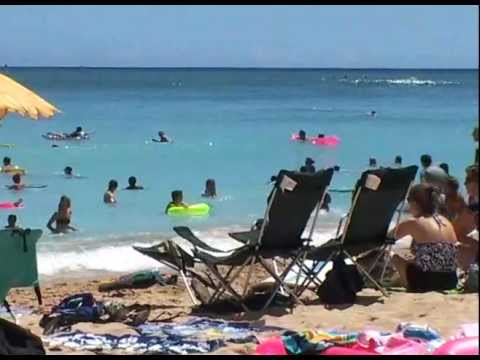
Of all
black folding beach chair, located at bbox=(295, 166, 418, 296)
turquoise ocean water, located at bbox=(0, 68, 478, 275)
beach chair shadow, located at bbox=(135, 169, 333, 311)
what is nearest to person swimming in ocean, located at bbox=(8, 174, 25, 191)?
turquoise ocean water, located at bbox=(0, 68, 478, 275)

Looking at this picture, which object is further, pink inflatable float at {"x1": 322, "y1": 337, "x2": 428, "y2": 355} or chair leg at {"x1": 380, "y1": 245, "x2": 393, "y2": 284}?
chair leg at {"x1": 380, "y1": 245, "x2": 393, "y2": 284}

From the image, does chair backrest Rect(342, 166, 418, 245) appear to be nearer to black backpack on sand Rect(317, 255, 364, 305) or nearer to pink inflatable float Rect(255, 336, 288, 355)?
black backpack on sand Rect(317, 255, 364, 305)

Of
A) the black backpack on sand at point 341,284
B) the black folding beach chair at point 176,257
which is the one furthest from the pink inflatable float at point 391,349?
the black folding beach chair at point 176,257

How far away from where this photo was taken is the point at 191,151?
2448 centimetres

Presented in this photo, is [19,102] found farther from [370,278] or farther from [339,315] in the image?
[370,278]

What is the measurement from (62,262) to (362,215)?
15.2 ft

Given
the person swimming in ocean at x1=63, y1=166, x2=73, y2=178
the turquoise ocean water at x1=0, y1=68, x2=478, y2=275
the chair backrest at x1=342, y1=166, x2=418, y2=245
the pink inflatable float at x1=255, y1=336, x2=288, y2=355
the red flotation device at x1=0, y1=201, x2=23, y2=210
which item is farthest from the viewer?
the person swimming in ocean at x1=63, y1=166, x2=73, y2=178

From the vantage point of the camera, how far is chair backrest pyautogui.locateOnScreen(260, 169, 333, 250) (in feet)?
17.4

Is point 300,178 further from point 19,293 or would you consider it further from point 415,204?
point 19,293

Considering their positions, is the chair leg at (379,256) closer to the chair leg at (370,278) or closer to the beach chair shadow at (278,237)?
the chair leg at (370,278)

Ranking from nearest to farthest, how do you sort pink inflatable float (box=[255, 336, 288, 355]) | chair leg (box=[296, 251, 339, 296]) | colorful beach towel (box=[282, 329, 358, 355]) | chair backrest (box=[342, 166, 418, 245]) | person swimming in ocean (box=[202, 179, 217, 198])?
colorful beach towel (box=[282, 329, 358, 355]) < pink inflatable float (box=[255, 336, 288, 355]) < chair backrest (box=[342, 166, 418, 245]) < chair leg (box=[296, 251, 339, 296]) < person swimming in ocean (box=[202, 179, 217, 198])

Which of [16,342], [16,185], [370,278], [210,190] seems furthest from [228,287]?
[16,185]

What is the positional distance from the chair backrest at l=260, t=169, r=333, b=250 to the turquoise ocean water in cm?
90

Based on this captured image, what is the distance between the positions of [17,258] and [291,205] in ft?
5.28
